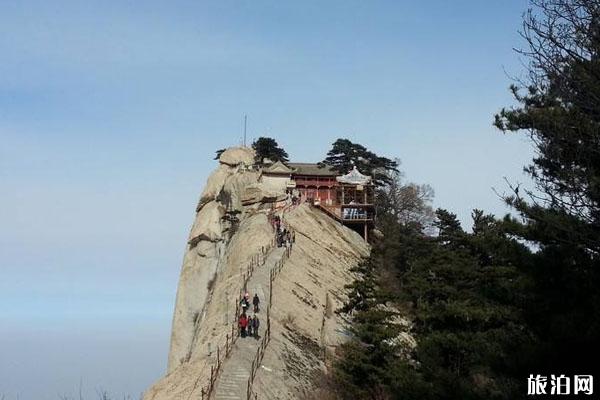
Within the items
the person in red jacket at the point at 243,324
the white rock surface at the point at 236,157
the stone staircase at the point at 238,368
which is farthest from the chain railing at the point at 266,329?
the white rock surface at the point at 236,157

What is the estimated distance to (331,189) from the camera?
216 ft

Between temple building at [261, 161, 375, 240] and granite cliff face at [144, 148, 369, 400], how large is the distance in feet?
6.46

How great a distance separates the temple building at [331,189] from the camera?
197 feet

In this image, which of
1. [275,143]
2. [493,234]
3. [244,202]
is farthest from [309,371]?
[275,143]

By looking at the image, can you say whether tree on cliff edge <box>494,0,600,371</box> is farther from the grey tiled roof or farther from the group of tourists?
the grey tiled roof

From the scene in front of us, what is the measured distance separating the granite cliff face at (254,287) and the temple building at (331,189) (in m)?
1.97

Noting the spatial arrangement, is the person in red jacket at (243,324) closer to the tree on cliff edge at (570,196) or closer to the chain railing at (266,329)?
the chain railing at (266,329)

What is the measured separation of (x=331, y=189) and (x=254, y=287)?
35.0m

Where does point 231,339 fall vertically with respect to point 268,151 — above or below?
below

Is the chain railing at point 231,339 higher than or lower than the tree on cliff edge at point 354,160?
lower

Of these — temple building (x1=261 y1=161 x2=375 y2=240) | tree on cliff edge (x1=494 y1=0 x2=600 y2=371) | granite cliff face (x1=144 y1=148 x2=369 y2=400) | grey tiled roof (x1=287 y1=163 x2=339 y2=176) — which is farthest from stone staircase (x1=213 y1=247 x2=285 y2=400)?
grey tiled roof (x1=287 y1=163 x2=339 y2=176)

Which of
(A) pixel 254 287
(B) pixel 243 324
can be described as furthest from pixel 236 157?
(B) pixel 243 324

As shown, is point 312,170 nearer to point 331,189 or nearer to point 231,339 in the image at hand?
point 331,189

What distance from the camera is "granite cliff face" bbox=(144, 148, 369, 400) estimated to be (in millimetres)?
22891
